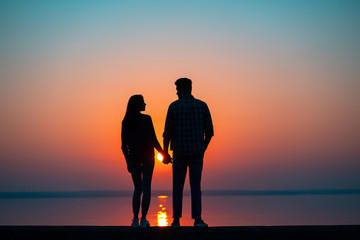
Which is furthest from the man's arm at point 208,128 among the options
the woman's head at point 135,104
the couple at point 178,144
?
the woman's head at point 135,104

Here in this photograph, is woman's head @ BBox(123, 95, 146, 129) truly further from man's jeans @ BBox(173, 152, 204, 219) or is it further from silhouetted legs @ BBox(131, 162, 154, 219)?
man's jeans @ BBox(173, 152, 204, 219)

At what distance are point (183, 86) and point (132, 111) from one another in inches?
48.6

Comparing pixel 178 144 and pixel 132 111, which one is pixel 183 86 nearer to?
pixel 178 144

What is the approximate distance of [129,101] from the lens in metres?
7.95

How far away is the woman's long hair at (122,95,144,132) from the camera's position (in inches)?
311

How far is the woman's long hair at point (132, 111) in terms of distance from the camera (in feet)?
25.9
